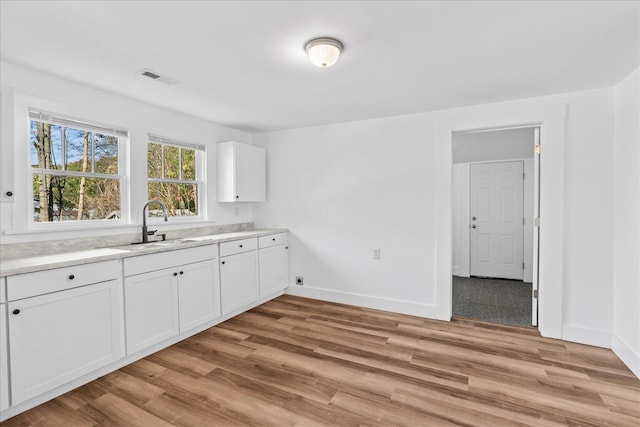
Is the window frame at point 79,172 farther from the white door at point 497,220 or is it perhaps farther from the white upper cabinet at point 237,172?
the white door at point 497,220

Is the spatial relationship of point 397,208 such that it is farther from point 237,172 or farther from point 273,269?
point 237,172

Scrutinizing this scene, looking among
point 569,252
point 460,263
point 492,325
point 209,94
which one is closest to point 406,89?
point 209,94

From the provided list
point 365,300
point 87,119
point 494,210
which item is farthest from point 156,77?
point 494,210

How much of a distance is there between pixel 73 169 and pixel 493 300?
4799 millimetres

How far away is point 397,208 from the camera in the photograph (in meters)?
3.65

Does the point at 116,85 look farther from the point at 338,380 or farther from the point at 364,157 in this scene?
the point at 338,380

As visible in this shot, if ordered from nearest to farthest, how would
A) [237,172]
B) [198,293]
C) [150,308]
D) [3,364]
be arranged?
[3,364], [150,308], [198,293], [237,172]

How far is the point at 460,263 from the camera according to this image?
17.8ft

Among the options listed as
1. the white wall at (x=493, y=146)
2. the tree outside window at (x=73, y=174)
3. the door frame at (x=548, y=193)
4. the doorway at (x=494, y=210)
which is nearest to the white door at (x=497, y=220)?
the doorway at (x=494, y=210)

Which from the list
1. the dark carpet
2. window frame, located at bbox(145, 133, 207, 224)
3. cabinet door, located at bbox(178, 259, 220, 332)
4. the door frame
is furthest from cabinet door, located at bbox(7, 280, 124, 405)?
the door frame

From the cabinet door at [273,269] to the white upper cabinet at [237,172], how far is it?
749 mm

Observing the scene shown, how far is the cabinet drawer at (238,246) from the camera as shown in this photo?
3.36 metres

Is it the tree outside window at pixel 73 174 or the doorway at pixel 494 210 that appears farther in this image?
the doorway at pixel 494 210

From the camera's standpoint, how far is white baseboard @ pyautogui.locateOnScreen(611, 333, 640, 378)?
233 centimetres
